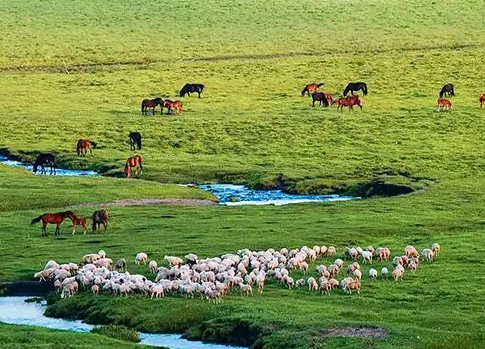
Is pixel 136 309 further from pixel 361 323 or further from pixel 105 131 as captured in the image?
pixel 105 131

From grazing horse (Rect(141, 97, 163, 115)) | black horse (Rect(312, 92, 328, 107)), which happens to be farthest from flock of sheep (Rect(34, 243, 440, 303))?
black horse (Rect(312, 92, 328, 107))

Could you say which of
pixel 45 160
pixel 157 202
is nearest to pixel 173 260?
pixel 157 202

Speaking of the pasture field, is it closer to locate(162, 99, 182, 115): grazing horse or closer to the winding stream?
the winding stream

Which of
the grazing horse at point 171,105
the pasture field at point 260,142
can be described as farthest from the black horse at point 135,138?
the grazing horse at point 171,105

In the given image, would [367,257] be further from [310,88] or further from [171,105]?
[310,88]

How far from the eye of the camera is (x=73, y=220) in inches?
1480

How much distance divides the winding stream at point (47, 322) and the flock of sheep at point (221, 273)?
2.75 feet

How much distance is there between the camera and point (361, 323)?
25484mm

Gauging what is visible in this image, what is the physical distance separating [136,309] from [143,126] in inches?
1338

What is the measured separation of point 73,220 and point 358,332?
14696mm

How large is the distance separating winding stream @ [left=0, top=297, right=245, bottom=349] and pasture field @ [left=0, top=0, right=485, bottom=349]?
12.0 inches

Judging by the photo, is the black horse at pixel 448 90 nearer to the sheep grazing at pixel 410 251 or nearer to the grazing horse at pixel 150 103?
the grazing horse at pixel 150 103

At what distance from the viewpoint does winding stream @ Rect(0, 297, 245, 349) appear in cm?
2634

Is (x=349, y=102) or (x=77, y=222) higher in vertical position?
(x=349, y=102)
